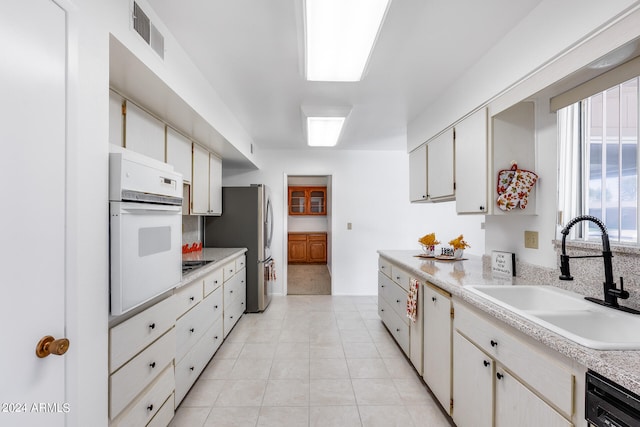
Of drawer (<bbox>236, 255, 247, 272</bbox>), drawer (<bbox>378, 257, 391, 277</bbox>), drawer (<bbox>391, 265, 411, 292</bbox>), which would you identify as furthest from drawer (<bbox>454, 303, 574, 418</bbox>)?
drawer (<bbox>236, 255, 247, 272</bbox>)

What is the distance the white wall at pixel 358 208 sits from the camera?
479 cm

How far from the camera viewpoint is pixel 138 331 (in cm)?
140

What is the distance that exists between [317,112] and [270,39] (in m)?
1.16

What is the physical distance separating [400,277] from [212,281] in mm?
1697

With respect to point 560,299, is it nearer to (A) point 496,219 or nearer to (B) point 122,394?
(A) point 496,219

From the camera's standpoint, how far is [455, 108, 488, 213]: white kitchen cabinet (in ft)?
6.58

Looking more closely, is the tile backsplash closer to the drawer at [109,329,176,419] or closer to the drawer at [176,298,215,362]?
the drawer at [176,298,215,362]

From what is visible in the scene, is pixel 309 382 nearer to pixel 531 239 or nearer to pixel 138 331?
pixel 138 331

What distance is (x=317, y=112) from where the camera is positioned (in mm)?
2930

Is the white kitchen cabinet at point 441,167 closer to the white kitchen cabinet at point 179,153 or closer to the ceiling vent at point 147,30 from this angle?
the ceiling vent at point 147,30

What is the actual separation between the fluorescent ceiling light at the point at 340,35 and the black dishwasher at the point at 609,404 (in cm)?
153

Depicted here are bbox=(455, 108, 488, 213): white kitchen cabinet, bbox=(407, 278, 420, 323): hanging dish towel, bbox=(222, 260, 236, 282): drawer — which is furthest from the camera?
bbox=(222, 260, 236, 282): drawer

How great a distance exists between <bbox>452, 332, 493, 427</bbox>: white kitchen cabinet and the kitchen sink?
1.00ft

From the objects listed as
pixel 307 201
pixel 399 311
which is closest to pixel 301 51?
pixel 399 311
